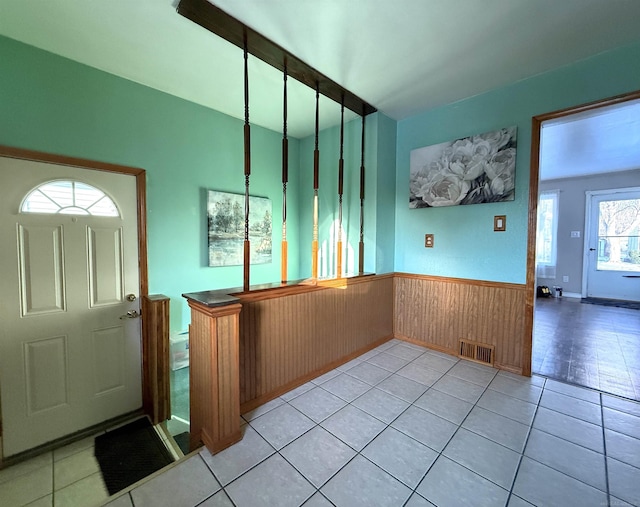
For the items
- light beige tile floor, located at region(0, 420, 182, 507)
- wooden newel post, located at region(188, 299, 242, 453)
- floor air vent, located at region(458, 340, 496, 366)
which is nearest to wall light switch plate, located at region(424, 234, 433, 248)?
floor air vent, located at region(458, 340, 496, 366)

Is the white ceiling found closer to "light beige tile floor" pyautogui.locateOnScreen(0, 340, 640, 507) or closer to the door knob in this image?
the door knob

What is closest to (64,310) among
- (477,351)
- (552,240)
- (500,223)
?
(477,351)

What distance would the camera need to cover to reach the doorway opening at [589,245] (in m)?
2.39

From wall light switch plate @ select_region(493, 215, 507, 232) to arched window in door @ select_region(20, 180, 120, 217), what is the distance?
3406 mm

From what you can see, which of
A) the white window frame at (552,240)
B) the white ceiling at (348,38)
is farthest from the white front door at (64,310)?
the white window frame at (552,240)

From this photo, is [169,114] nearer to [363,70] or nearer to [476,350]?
[363,70]

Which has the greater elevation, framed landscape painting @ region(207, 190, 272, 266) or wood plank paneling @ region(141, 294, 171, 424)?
framed landscape painting @ region(207, 190, 272, 266)

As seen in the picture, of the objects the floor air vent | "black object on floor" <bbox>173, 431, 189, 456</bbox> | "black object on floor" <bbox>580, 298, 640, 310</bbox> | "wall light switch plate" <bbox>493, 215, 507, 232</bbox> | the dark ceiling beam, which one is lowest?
"black object on floor" <bbox>173, 431, 189, 456</bbox>

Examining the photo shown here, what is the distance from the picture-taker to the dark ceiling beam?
157cm

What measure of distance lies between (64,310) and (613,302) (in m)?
8.34

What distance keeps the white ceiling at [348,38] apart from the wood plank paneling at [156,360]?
6.29 ft

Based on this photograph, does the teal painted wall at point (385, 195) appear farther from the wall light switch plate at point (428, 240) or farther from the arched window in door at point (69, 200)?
the arched window in door at point (69, 200)

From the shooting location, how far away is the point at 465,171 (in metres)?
2.69

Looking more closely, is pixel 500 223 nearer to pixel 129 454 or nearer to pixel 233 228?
pixel 233 228
